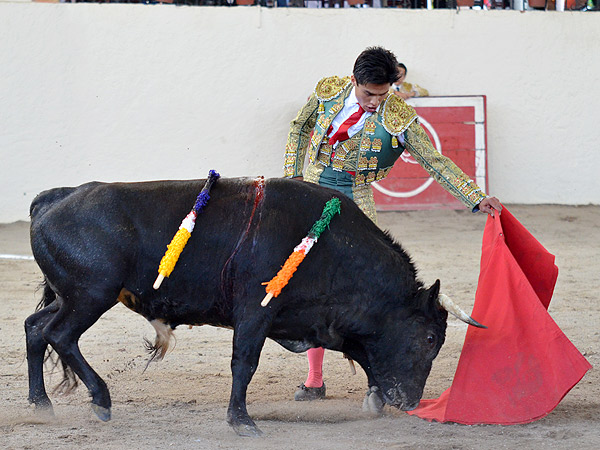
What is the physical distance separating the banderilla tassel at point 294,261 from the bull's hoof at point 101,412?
83cm

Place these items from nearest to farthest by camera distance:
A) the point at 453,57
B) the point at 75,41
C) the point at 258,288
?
the point at 258,288
the point at 75,41
the point at 453,57

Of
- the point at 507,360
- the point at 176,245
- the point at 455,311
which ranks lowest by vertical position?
the point at 507,360

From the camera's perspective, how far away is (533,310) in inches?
145

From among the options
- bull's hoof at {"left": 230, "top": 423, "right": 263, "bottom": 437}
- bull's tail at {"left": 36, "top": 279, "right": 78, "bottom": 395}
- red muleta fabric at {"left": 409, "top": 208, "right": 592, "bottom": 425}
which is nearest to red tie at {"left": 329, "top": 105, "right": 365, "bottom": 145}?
red muleta fabric at {"left": 409, "top": 208, "right": 592, "bottom": 425}

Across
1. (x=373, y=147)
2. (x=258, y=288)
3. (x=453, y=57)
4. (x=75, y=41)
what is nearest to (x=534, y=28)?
(x=453, y=57)

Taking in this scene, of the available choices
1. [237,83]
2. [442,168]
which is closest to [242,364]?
[442,168]

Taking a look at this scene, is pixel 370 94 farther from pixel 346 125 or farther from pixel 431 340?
pixel 431 340

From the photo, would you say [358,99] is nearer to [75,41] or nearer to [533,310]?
[533,310]

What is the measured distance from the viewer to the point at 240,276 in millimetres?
3533

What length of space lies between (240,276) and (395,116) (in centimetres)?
105

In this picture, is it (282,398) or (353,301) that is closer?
(353,301)

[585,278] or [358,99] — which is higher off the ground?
[358,99]

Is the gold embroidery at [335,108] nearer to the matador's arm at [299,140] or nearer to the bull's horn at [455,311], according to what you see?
the matador's arm at [299,140]

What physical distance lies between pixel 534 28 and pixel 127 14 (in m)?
4.63
